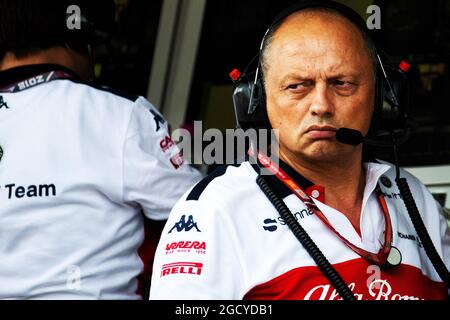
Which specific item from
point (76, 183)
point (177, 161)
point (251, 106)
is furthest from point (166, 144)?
point (251, 106)

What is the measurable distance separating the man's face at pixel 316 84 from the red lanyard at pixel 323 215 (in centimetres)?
6

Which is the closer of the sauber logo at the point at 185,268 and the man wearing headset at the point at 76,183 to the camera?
the sauber logo at the point at 185,268

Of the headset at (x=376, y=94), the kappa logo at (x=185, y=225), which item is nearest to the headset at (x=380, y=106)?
the headset at (x=376, y=94)

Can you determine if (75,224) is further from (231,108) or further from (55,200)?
(231,108)

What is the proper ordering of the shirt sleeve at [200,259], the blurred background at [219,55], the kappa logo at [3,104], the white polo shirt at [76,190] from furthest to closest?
the blurred background at [219,55]
the kappa logo at [3,104]
the white polo shirt at [76,190]
the shirt sleeve at [200,259]

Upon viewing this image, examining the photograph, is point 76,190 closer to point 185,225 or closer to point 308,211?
point 185,225

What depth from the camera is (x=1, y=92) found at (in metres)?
2.90

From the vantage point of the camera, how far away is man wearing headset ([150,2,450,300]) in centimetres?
230

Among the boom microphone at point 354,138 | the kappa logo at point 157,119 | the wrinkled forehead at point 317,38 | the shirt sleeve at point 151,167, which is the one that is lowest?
the shirt sleeve at point 151,167

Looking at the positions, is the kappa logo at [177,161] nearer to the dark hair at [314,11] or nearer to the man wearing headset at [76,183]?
the man wearing headset at [76,183]

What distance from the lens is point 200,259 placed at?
229cm

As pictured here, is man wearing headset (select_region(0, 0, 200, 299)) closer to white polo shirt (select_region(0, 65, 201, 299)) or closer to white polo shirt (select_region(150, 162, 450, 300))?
white polo shirt (select_region(0, 65, 201, 299))

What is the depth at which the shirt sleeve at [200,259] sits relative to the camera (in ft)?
7.40

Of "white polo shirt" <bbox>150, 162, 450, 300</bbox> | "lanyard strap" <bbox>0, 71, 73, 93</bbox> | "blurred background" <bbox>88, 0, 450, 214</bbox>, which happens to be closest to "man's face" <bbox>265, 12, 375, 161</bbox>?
"white polo shirt" <bbox>150, 162, 450, 300</bbox>
